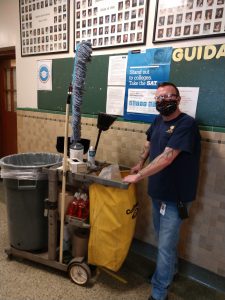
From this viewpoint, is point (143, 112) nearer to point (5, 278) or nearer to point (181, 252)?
point (181, 252)

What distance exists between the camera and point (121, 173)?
1766 mm

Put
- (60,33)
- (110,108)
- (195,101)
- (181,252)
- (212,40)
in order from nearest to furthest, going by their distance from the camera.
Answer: (212,40) → (195,101) → (181,252) → (110,108) → (60,33)

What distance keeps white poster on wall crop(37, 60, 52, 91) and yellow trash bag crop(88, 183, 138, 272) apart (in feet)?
5.06

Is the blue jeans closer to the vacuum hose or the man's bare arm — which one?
the man's bare arm

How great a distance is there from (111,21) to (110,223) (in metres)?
1.71

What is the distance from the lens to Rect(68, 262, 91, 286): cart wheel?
1.66 m

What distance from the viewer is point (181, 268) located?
190cm

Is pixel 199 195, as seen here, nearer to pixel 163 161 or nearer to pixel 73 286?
pixel 163 161

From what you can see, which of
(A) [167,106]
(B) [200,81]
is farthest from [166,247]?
(B) [200,81]

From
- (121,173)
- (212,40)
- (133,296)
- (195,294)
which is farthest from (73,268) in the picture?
(212,40)

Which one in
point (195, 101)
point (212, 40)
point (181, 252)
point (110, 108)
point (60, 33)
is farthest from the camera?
point (60, 33)

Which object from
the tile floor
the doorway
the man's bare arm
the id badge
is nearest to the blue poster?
the man's bare arm

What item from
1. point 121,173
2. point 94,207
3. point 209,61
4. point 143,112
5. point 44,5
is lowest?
point 94,207

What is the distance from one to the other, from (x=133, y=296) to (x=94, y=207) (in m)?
0.72
